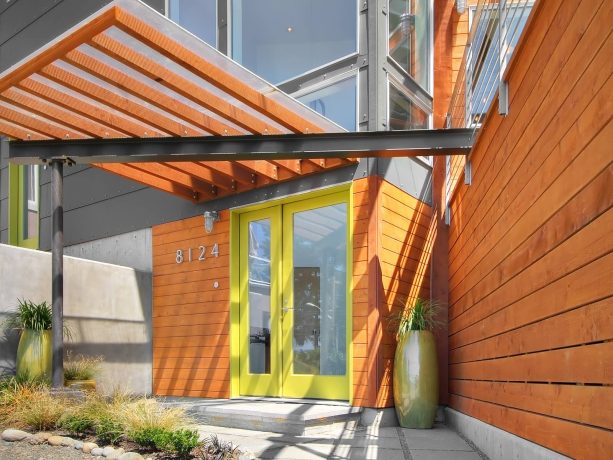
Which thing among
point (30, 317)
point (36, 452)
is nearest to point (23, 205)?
point (30, 317)

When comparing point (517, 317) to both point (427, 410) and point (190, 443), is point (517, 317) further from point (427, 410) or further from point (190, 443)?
point (427, 410)

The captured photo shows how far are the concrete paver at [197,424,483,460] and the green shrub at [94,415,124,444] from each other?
0.81 metres

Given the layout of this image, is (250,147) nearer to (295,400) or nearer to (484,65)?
(484,65)

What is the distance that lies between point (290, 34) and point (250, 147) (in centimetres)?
194

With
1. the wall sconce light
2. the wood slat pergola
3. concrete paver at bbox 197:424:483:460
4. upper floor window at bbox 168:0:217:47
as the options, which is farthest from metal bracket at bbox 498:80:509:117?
upper floor window at bbox 168:0:217:47

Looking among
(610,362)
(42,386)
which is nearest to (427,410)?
(42,386)

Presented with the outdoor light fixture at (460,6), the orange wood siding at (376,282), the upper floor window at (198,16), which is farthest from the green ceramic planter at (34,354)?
the outdoor light fixture at (460,6)

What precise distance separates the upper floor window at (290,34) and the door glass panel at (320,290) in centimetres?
154

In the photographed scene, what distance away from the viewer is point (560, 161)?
252 centimetres

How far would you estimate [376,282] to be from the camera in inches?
223

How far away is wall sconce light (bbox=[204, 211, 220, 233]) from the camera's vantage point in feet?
22.9

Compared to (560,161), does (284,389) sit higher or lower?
lower

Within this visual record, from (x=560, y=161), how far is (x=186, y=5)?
20.2 ft

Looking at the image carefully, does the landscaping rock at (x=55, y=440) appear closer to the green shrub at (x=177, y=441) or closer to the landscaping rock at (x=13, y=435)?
the landscaping rock at (x=13, y=435)
